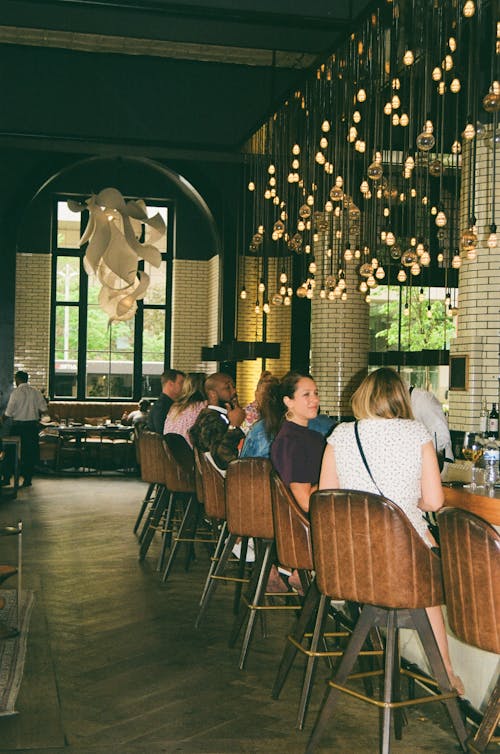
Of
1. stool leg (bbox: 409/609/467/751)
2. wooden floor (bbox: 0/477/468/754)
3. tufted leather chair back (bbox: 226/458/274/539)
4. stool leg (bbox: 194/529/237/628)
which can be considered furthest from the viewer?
stool leg (bbox: 194/529/237/628)

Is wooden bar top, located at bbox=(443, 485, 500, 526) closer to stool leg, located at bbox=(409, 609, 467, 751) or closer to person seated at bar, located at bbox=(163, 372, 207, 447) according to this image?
stool leg, located at bbox=(409, 609, 467, 751)

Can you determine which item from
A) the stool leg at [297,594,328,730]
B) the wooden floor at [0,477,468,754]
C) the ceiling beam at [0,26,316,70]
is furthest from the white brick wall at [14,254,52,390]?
the stool leg at [297,594,328,730]

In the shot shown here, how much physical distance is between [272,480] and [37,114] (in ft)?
23.5

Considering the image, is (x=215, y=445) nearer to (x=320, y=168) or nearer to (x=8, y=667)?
(x=8, y=667)

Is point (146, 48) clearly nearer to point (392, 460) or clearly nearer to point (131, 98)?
point (131, 98)

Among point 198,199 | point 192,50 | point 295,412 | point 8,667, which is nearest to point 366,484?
point 295,412

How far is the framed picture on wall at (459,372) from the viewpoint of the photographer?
27.7ft

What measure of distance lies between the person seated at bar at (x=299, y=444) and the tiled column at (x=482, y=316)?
4.04 m

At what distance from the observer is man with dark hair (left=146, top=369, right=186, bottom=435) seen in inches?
314

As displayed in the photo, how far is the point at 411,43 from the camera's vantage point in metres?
5.14

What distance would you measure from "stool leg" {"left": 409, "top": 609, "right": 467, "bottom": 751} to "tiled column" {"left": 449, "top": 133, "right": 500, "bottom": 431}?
513 cm

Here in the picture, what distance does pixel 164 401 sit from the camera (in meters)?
8.10

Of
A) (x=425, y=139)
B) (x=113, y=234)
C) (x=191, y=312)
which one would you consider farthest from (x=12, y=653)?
(x=191, y=312)

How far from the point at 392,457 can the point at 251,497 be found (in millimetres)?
1381
